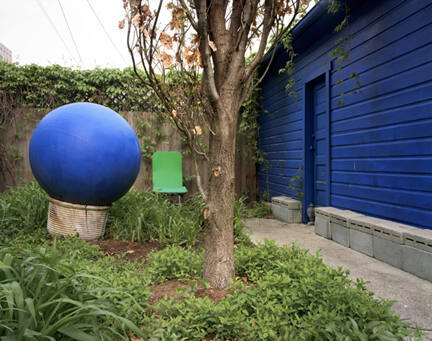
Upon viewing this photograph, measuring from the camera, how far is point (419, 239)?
263cm

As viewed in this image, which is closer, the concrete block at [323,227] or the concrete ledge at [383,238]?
the concrete ledge at [383,238]

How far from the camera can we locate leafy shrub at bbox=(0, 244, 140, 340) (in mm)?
1247

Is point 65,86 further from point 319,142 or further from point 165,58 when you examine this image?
point 165,58

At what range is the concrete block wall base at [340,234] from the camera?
11.9 feet

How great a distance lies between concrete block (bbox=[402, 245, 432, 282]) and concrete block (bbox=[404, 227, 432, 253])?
33mm

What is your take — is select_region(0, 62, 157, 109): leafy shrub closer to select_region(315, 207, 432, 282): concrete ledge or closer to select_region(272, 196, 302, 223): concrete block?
select_region(272, 196, 302, 223): concrete block

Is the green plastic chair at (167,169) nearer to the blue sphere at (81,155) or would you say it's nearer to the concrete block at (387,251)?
the blue sphere at (81,155)

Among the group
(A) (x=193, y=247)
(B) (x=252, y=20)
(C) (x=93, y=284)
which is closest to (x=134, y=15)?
(B) (x=252, y=20)

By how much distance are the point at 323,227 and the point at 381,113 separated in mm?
1568

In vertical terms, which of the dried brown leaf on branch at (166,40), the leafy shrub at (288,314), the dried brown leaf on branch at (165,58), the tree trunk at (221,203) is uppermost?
the dried brown leaf on branch at (166,40)

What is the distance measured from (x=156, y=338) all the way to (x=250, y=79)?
1.72 meters

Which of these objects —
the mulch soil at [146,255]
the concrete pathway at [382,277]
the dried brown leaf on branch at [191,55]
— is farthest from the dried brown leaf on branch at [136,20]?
the concrete pathway at [382,277]

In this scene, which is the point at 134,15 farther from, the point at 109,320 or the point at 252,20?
the point at 109,320

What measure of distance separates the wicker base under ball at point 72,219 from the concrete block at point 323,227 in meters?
2.80
